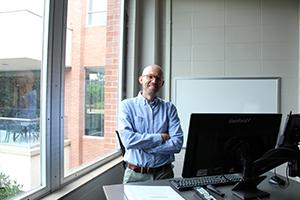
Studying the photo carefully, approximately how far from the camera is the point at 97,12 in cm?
303

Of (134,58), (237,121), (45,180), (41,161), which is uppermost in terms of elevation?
(134,58)

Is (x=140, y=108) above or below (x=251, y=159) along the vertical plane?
above

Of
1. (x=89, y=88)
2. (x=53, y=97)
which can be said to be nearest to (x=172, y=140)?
(x=53, y=97)

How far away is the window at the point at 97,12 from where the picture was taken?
2895 millimetres

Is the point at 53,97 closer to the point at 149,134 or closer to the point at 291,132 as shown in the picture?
the point at 149,134

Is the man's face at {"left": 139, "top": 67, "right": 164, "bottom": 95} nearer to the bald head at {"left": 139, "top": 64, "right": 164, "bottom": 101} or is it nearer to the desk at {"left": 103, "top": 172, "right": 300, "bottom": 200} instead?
the bald head at {"left": 139, "top": 64, "right": 164, "bottom": 101}

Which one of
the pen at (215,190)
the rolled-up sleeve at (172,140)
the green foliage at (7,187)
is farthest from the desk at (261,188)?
the green foliage at (7,187)

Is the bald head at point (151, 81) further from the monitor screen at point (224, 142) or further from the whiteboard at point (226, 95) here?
the whiteboard at point (226, 95)

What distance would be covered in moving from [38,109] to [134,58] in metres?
1.80

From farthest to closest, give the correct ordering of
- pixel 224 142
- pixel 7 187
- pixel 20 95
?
pixel 20 95 → pixel 7 187 → pixel 224 142

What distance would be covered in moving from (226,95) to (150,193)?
2464 millimetres

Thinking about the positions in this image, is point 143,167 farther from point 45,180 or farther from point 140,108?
point 45,180

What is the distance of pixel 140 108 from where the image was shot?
7.93 ft

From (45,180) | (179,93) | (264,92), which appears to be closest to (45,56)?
(45,180)
